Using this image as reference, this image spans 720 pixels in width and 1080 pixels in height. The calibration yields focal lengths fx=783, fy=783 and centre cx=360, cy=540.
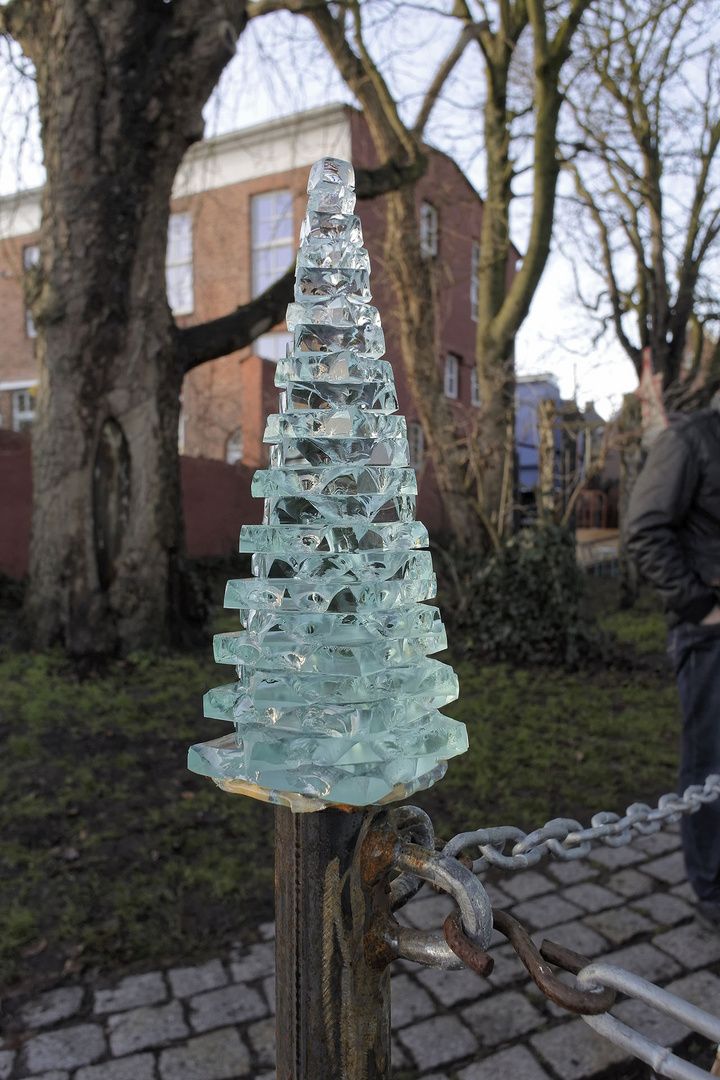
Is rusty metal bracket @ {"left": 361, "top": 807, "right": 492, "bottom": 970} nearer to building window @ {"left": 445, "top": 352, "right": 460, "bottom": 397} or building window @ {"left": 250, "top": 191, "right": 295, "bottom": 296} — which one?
building window @ {"left": 250, "top": 191, "right": 295, "bottom": 296}

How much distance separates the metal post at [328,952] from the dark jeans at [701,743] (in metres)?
2.50

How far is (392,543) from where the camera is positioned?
961 millimetres

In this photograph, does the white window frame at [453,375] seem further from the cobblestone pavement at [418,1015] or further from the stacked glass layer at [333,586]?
the stacked glass layer at [333,586]

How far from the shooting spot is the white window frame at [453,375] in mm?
23812

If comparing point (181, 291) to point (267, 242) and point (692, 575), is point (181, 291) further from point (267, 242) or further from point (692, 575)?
point (692, 575)

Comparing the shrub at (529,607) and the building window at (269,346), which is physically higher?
the building window at (269,346)

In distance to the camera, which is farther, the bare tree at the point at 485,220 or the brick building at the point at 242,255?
the brick building at the point at 242,255

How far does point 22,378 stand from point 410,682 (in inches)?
924

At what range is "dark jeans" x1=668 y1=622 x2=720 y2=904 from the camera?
9.88 feet

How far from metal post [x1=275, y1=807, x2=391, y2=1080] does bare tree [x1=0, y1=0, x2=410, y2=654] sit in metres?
5.86

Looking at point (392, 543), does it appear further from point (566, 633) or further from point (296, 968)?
point (566, 633)

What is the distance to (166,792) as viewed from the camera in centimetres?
436

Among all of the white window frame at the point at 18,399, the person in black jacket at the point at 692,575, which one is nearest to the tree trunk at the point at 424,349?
the person in black jacket at the point at 692,575

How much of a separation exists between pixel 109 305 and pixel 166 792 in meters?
3.89
